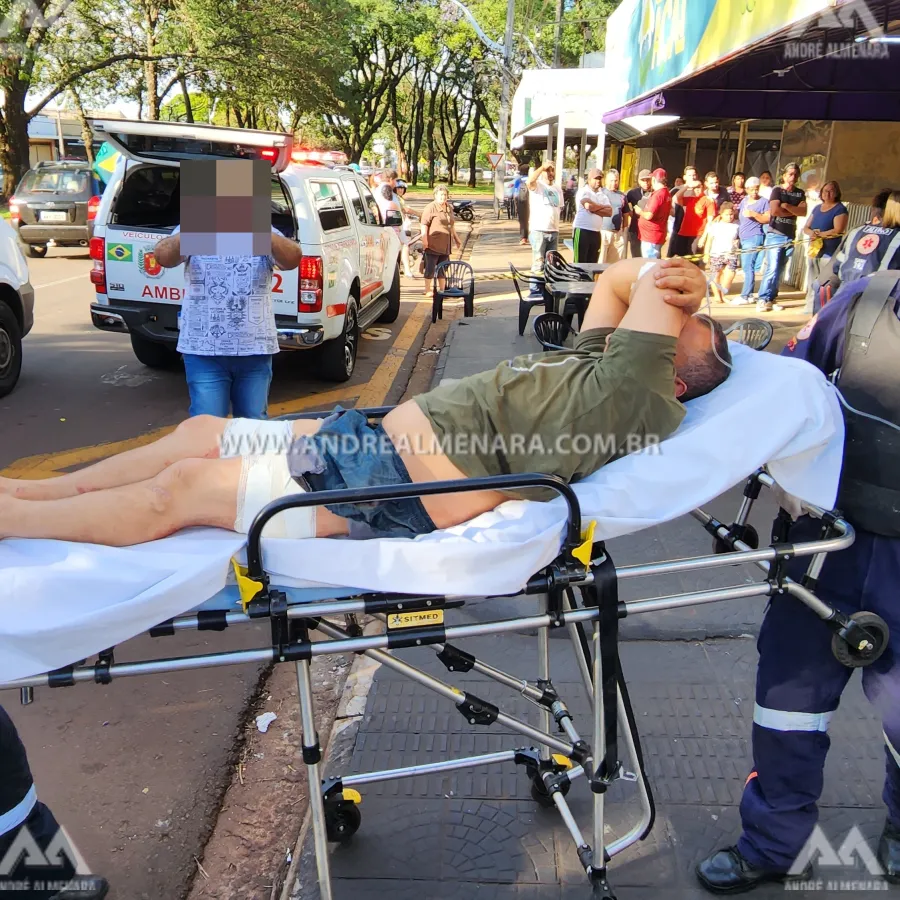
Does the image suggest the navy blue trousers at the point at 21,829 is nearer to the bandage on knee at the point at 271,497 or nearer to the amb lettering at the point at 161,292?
the bandage on knee at the point at 271,497

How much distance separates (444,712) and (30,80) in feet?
83.3

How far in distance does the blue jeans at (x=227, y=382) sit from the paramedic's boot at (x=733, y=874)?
120 inches

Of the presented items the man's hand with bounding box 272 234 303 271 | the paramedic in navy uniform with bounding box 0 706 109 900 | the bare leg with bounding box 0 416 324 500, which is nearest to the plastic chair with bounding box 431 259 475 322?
the man's hand with bounding box 272 234 303 271

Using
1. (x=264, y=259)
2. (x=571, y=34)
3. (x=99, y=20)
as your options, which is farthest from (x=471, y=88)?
(x=264, y=259)

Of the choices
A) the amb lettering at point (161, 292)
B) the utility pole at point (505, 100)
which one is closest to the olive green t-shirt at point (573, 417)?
the amb lettering at point (161, 292)

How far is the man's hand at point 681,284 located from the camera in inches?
87.2

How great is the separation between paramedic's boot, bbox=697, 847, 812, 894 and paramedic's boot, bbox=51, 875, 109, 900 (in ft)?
5.72

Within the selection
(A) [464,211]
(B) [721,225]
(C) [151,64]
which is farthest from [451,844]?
(A) [464,211]

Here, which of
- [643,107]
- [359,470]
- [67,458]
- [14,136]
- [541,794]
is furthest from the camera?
[14,136]

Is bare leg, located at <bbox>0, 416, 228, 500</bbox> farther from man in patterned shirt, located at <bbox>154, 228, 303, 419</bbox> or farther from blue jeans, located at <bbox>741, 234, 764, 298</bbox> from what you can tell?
blue jeans, located at <bbox>741, 234, 764, 298</bbox>

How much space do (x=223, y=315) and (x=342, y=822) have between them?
8.64ft

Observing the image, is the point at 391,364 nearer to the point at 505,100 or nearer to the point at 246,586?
the point at 246,586

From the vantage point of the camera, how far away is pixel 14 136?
899 inches

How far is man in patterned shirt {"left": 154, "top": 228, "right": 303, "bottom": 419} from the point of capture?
418 centimetres
